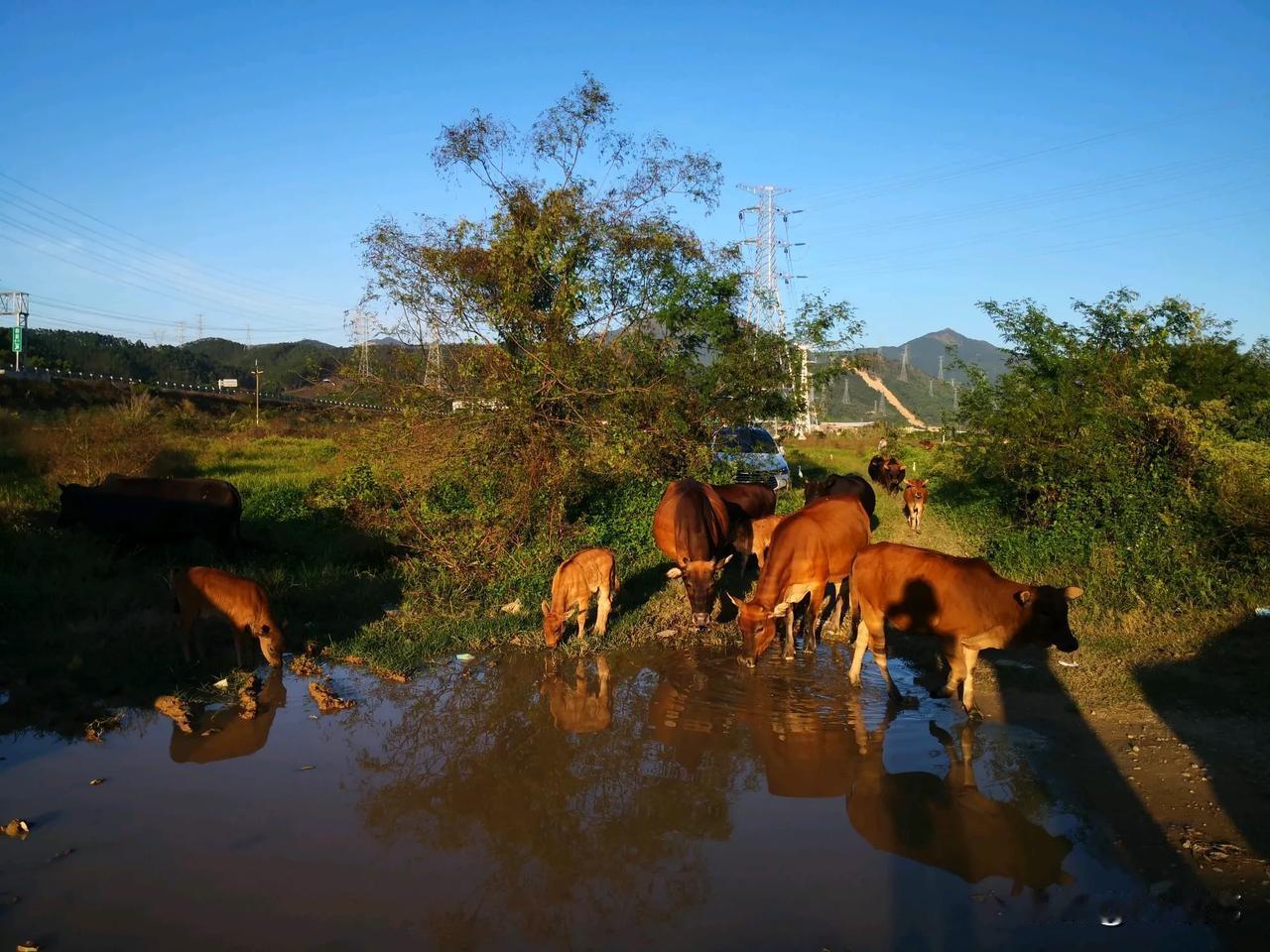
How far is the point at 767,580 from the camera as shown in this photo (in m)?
9.93

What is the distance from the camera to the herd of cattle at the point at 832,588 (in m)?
8.32

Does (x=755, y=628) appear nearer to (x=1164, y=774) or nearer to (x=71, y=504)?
(x=1164, y=774)

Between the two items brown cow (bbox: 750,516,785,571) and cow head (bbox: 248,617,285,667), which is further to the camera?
brown cow (bbox: 750,516,785,571)

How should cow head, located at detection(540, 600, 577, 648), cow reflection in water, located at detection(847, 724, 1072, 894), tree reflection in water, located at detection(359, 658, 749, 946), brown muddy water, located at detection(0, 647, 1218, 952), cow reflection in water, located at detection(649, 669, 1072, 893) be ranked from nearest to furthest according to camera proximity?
brown muddy water, located at detection(0, 647, 1218, 952) < tree reflection in water, located at detection(359, 658, 749, 946) < cow reflection in water, located at detection(847, 724, 1072, 894) < cow reflection in water, located at detection(649, 669, 1072, 893) < cow head, located at detection(540, 600, 577, 648)

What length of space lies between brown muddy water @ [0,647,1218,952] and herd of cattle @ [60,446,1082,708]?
77cm

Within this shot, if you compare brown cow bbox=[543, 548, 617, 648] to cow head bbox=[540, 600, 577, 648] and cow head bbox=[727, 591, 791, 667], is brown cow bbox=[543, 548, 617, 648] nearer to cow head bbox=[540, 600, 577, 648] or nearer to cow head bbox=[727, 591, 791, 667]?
cow head bbox=[540, 600, 577, 648]

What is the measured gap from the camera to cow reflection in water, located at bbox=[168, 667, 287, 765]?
23.9ft

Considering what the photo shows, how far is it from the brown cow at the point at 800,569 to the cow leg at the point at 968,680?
6.37ft

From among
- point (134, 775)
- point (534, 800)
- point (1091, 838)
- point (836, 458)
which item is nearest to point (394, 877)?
point (534, 800)

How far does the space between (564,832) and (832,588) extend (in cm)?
675

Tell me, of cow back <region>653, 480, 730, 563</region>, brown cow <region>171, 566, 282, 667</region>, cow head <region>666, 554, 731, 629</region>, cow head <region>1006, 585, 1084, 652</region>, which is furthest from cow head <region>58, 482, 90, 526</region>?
cow head <region>1006, 585, 1084, 652</region>

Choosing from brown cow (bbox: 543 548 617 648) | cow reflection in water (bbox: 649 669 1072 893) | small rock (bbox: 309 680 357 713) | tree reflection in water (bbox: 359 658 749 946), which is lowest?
tree reflection in water (bbox: 359 658 749 946)

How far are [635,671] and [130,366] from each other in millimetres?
73139

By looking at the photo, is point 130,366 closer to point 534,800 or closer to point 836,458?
point 836,458
